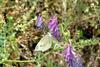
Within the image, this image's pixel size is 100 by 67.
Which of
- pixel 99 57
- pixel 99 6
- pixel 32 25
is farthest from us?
pixel 99 6

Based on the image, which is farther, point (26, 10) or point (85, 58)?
point (26, 10)

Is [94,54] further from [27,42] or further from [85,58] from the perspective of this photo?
[27,42]

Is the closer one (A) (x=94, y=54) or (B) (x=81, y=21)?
(A) (x=94, y=54)

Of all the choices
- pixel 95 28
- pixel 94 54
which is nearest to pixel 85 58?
pixel 94 54

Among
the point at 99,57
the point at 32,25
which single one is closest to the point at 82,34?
the point at 99,57

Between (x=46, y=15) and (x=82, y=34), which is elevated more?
(x=46, y=15)

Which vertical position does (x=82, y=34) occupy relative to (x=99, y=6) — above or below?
below

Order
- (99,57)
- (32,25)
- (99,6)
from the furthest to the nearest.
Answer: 1. (99,6)
2. (32,25)
3. (99,57)

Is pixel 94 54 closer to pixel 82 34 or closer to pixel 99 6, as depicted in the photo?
pixel 82 34

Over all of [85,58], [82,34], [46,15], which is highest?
[46,15]
